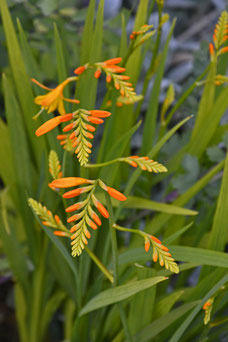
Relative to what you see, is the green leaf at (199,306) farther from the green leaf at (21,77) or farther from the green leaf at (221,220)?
the green leaf at (21,77)

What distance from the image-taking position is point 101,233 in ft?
2.40

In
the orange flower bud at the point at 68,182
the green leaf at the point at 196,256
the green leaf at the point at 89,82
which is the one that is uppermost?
the green leaf at the point at 89,82

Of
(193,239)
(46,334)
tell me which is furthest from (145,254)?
(46,334)

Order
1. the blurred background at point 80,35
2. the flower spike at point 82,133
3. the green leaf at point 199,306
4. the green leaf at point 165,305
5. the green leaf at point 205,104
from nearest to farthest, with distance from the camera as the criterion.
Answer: the flower spike at point 82,133 → the green leaf at point 199,306 → the green leaf at point 165,305 → the green leaf at point 205,104 → the blurred background at point 80,35

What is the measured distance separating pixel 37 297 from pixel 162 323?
0.98 feet

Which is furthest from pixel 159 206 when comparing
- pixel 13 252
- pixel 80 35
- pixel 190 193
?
pixel 80 35

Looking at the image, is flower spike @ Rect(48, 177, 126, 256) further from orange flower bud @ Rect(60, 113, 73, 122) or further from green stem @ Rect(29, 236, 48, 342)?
green stem @ Rect(29, 236, 48, 342)

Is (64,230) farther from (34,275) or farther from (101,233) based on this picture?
(34,275)

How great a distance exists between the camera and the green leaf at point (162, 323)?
60cm

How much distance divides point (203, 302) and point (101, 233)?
0.25 metres

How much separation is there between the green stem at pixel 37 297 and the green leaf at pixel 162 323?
238 mm

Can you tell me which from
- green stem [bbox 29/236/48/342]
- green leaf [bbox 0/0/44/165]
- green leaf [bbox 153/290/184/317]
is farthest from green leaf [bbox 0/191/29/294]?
green leaf [bbox 153/290/184/317]

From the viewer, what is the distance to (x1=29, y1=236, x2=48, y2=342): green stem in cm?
79

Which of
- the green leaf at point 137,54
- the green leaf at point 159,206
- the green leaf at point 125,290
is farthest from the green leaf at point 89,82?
the green leaf at point 125,290
